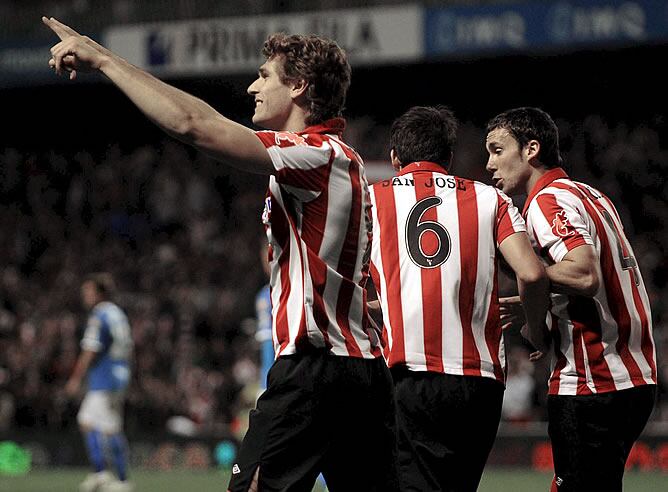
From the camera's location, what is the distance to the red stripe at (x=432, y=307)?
487cm

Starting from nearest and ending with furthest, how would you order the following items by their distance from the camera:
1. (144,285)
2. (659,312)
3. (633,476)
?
(633,476) < (659,312) < (144,285)

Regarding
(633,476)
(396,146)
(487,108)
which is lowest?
(633,476)

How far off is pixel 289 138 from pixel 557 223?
1509 mm

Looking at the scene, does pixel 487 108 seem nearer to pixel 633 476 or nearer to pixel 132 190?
pixel 132 190

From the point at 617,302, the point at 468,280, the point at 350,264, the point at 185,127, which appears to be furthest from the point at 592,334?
the point at 185,127

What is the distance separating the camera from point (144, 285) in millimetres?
18547

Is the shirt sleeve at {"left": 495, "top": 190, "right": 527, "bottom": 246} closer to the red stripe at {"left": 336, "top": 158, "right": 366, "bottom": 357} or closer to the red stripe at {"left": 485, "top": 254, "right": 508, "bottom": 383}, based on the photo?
the red stripe at {"left": 485, "top": 254, "right": 508, "bottom": 383}

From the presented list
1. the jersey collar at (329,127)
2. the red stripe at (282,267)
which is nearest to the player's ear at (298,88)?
the jersey collar at (329,127)

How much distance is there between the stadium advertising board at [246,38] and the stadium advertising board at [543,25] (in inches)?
15.1

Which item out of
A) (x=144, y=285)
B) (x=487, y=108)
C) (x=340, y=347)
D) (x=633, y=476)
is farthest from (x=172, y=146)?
(x=340, y=347)

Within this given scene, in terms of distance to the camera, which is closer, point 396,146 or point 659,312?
point 396,146

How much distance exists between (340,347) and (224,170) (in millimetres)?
16736

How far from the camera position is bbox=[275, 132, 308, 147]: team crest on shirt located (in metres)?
3.59

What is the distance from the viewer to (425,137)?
16.7ft
